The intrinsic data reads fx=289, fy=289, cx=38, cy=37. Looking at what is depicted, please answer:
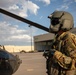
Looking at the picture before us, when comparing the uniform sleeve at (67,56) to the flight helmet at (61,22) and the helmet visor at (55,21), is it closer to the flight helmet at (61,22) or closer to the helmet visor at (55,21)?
the flight helmet at (61,22)

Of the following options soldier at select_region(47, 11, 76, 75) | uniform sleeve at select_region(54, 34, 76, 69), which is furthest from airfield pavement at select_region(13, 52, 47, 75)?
uniform sleeve at select_region(54, 34, 76, 69)

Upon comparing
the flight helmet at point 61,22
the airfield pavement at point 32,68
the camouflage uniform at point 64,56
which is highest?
the flight helmet at point 61,22

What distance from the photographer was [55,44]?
13.6 feet

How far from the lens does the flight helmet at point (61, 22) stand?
3.99 meters

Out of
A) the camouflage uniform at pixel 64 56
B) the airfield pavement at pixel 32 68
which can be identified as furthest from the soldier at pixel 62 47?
the airfield pavement at pixel 32 68

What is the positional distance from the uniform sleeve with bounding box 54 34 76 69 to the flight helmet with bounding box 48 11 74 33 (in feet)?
0.58

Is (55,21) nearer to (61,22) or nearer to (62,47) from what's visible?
(61,22)

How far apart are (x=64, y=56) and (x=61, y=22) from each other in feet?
1.59

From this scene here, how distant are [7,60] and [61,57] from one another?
242 inches

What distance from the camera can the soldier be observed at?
3.90 metres

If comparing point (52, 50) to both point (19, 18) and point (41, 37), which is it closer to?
point (19, 18)

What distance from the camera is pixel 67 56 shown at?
3.93 m

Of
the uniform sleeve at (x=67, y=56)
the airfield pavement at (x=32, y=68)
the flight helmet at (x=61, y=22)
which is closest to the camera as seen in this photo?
the uniform sleeve at (x=67, y=56)

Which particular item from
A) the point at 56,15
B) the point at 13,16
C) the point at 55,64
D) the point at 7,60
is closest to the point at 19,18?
the point at 13,16
